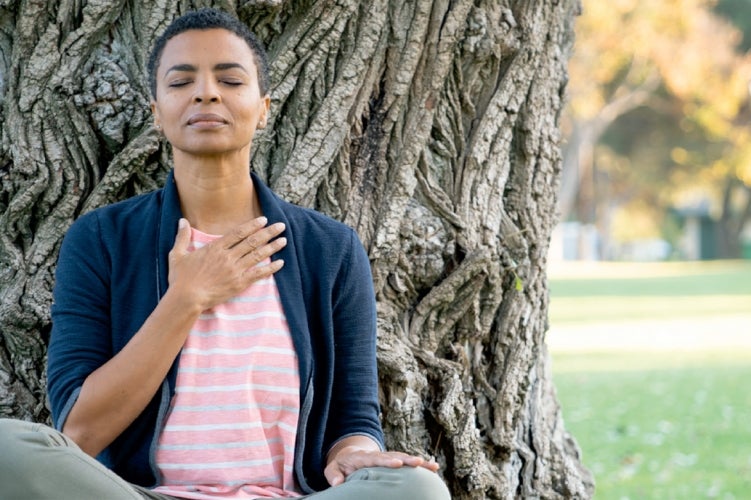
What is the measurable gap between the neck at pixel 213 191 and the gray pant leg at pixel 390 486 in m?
0.87

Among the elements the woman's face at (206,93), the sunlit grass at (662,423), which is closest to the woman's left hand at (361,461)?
the woman's face at (206,93)

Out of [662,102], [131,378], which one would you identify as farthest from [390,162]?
[662,102]

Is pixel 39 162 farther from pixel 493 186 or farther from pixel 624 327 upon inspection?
pixel 624 327

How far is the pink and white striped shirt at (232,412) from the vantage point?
2936 mm

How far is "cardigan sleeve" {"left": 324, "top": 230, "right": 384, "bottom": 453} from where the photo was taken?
314 cm

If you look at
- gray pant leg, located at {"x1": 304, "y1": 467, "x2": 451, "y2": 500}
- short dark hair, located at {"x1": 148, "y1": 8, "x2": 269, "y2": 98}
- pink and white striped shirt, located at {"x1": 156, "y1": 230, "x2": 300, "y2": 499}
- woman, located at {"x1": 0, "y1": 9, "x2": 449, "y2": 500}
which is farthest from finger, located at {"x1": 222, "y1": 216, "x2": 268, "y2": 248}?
gray pant leg, located at {"x1": 304, "y1": 467, "x2": 451, "y2": 500}

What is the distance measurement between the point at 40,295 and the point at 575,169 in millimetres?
31933

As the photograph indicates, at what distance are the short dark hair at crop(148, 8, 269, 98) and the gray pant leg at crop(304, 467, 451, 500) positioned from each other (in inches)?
45.8

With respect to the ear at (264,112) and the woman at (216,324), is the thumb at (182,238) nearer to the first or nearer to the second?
the woman at (216,324)

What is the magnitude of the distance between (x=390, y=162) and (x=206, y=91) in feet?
3.04

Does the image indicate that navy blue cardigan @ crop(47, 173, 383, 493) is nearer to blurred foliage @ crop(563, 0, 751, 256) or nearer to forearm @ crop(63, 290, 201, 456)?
forearm @ crop(63, 290, 201, 456)

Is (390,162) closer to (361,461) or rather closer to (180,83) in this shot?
(180,83)

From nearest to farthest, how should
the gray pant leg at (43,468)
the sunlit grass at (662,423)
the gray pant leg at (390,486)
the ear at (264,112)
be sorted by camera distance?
the gray pant leg at (43,468) → the gray pant leg at (390,486) → the ear at (264,112) → the sunlit grass at (662,423)

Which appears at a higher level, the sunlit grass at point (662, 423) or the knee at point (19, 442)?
the knee at point (19, 442)
